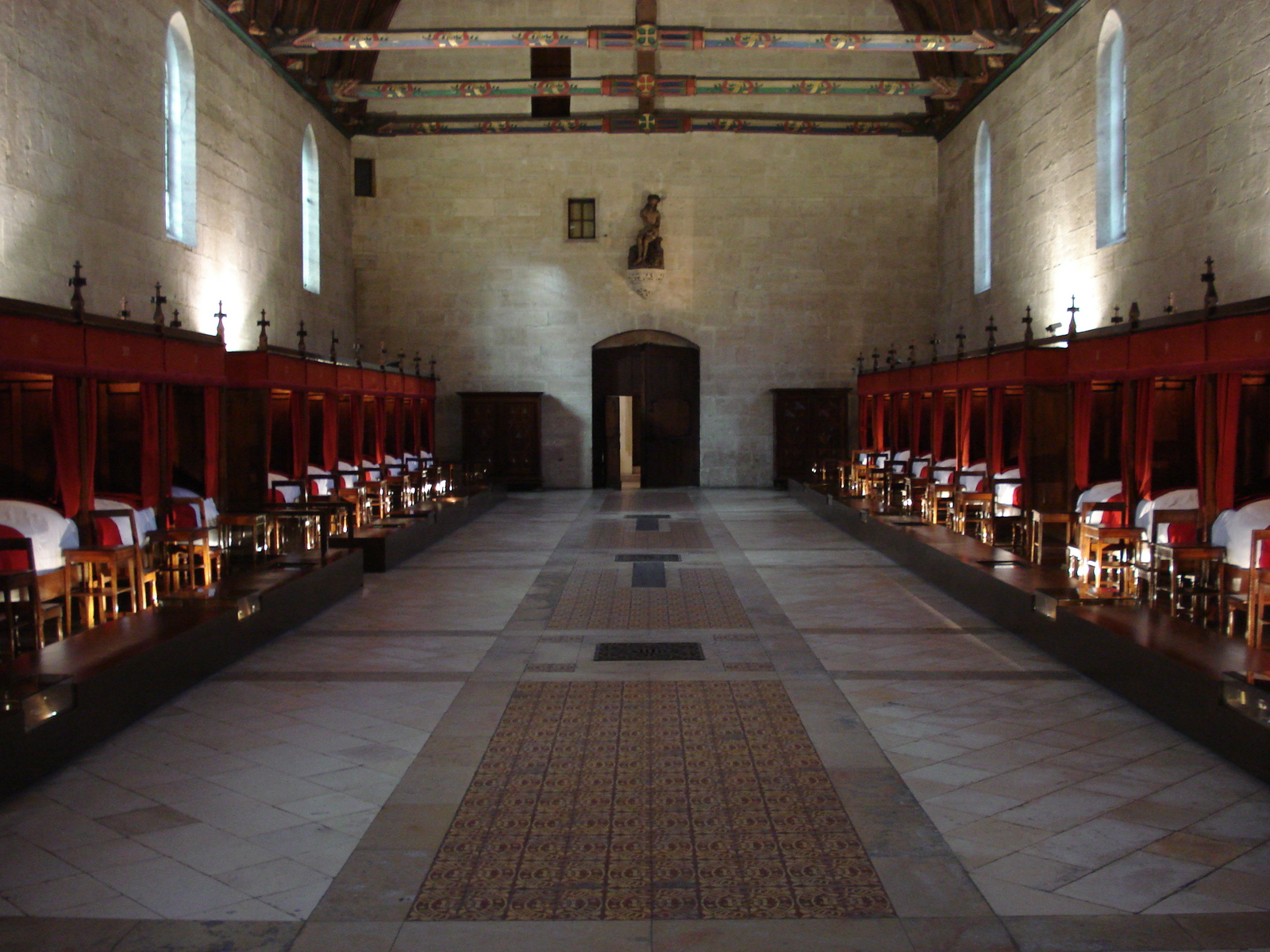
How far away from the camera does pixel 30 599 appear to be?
5750 millimetres

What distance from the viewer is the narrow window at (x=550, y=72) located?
65.9 ft

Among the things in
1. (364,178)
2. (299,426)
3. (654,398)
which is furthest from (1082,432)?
(364,178)

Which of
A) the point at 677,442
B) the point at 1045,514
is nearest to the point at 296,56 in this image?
the point at 677,442

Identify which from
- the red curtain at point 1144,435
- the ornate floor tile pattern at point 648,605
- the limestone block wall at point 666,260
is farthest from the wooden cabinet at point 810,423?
the red curtain at point 1144,435

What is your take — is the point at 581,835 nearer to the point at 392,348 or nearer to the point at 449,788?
the point at 449,788

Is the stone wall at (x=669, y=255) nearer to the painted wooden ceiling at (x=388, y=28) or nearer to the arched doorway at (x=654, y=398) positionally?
the arched doorway at (x=654, y=398)

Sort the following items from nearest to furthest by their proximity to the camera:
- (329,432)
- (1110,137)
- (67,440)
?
(67,440), (1110,137), (329,432)

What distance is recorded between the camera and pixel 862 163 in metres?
20.4

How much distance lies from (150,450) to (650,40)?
33.9ft

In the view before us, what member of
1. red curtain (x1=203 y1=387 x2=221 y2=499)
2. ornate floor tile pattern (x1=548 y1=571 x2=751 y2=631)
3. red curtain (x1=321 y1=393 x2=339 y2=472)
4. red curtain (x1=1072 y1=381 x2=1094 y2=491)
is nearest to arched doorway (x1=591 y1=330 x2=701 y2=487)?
red curtain (x1=321 y1=393 x2=339 y2=472)

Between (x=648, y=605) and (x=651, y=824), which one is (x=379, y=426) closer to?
(x=648, y=605)

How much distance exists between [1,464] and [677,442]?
43.2 feet

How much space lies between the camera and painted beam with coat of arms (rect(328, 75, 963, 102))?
59.7 feet

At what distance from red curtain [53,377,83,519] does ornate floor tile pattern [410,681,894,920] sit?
13.5ft
